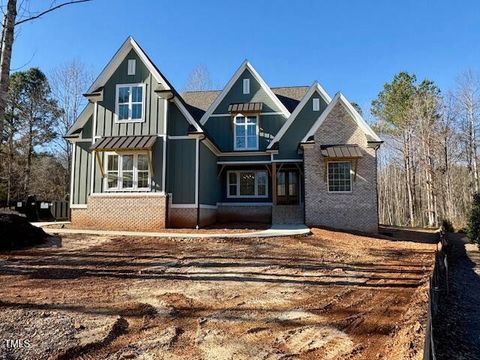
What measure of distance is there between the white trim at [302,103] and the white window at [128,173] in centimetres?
615

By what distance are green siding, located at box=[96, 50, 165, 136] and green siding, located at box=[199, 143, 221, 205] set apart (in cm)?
235

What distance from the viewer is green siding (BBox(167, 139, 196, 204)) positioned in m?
14.7

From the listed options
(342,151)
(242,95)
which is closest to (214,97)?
(242,95)

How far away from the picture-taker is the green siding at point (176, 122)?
1493 centimetres

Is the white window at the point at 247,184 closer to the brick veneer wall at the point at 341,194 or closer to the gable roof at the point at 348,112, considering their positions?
the brick veneer wall at the point at 341,194

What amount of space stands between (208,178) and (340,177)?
6308mm

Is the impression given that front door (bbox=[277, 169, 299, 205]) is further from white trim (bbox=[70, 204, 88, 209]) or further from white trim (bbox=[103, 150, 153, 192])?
white trim (bbox=[70, 204, 88, 209])

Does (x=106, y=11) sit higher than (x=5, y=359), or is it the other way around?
A: (x=106, y=11)

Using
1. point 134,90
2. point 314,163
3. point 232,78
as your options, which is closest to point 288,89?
point 232,78

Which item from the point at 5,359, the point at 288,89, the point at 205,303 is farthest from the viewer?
the point at 288,89

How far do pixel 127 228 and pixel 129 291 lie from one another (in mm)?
9074

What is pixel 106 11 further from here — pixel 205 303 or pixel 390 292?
pixel 390 292

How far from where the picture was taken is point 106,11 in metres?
8.55

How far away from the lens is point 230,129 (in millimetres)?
19297
